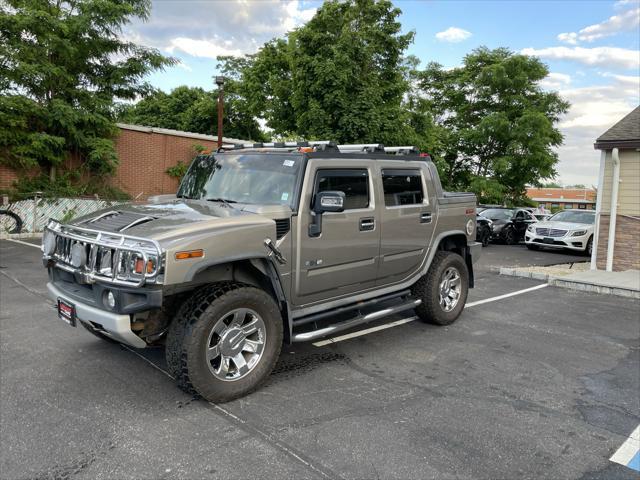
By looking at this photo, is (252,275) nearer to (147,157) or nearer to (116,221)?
(116,221)

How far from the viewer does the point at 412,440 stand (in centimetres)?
320

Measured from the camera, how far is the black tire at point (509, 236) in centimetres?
1708

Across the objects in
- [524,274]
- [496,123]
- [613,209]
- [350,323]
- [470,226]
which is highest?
[496,123]

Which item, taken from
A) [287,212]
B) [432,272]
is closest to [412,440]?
[287,212]

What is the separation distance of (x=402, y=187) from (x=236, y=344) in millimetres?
2646

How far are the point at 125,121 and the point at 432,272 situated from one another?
14.8 metres

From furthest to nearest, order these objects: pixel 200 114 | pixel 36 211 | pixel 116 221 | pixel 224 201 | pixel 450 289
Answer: pixel 200 114 → pixel 36 211 → pixel 450 289 → pixel 224 201 → pixel 116 221

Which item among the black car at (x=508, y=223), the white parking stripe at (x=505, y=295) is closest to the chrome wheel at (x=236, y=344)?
the white parking stripe at (x=505, y=295)

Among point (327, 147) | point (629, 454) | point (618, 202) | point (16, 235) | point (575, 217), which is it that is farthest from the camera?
point (575, 217)

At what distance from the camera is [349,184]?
469 centimetres

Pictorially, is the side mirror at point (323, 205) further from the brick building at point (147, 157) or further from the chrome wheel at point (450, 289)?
the brick building at point (147, 157)

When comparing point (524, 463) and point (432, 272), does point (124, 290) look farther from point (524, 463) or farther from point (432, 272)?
point (432, 272)

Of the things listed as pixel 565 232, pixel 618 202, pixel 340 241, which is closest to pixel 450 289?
pixel 340 241

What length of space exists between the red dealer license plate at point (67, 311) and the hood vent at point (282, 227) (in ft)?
5.46
